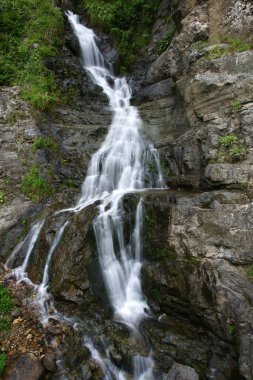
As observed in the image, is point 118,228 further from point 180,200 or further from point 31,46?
point 31,46

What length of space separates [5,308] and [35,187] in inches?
152

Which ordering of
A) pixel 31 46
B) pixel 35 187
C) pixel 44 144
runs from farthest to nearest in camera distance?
pixel 31 46
pixel 44 144
pixel 35 187

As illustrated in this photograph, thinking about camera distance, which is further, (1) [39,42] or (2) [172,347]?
(1) [39,42]

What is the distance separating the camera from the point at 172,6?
1292 centimetres

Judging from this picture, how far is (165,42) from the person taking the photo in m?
12.8

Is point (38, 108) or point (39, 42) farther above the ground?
point (39, 42)

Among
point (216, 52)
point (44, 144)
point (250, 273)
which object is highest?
point (216, 52)

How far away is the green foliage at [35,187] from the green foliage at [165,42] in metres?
8.11

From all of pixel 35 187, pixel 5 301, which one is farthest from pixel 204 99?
pixel 5 301

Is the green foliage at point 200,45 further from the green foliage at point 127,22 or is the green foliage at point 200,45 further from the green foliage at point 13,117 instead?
the green foliage at point 13,117

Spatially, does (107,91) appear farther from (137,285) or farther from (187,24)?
(137,285)

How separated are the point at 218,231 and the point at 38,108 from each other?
814 centimetres

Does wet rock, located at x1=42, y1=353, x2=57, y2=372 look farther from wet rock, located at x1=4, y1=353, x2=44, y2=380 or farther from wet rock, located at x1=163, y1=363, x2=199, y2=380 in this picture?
wet rock, located at x1=163, y1=363, x2=199, y2=380

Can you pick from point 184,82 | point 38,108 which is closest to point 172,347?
point 184,82
